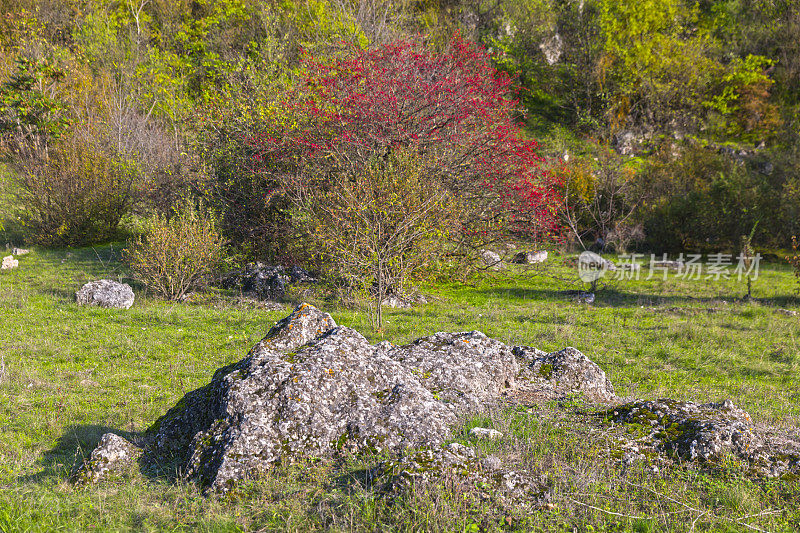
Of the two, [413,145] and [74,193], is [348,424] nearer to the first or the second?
[413,145]

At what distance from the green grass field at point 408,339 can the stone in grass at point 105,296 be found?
32 centimetres

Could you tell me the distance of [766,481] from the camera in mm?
3910

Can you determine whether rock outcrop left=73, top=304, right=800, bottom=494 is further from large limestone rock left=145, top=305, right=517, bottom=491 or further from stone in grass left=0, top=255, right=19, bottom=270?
stone in grass left=0, top=255, right=19, bottom=270

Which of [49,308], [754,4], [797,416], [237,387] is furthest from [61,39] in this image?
[754,4]

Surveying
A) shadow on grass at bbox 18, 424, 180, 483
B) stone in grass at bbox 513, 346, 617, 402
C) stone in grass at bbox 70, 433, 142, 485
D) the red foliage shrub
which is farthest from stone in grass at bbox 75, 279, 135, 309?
stone in grass at bbox 513, 346, 617, 402

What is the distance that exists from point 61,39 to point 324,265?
1252 inches

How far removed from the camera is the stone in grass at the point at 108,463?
4.30 meters

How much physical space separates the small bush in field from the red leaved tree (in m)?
2.56

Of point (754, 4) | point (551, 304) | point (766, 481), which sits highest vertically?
point (754, 4)

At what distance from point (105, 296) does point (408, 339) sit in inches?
289

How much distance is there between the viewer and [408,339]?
10242mm

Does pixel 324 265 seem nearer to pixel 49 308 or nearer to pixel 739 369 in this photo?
pixel 49 308

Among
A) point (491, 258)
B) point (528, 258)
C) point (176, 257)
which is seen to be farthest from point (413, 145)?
point (528, 258)

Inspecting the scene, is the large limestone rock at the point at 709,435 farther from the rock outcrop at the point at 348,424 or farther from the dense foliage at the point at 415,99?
the dense foliage at the point at 415,99
